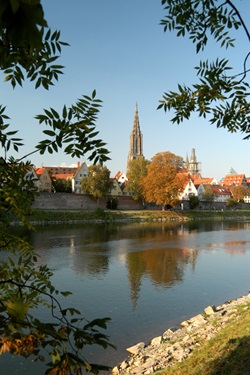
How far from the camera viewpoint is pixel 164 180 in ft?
221

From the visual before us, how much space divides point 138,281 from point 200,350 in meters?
10.3

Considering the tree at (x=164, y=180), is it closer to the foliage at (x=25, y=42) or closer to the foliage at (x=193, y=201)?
the foliage at (x=193, y=201)

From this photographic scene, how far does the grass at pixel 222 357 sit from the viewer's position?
22.2 ft

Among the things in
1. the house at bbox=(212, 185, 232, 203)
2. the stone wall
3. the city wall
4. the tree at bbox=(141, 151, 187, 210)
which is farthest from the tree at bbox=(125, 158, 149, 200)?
the house at bbox=(212, 185, 232, 203)

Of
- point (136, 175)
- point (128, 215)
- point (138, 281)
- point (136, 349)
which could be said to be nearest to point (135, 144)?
point (136, 175)

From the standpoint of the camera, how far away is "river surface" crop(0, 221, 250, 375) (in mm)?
12453

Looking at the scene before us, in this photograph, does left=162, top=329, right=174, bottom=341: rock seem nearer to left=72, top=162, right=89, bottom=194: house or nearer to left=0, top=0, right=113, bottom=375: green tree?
left=0, top=0, right=113, bottom=375: green tree

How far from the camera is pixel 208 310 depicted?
13.5 m

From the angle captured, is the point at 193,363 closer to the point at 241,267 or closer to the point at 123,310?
the point at 123,310

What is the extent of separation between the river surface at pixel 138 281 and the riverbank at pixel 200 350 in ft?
2.84

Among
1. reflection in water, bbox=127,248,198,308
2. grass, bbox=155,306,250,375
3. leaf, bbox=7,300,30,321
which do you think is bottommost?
reflection in water, bbox=127,248,198,308

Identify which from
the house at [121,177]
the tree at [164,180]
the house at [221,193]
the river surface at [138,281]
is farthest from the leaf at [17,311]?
the house at [221,193]

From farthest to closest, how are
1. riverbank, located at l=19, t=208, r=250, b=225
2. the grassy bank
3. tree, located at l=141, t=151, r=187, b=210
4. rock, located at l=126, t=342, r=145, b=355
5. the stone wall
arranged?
tree, located at l=141, t=151, r=187, b=210 → the stone wall → the grassy bank → riverbank, located at l=19, t=208, r=250, b=225 → rock, located at l=126, t=342, r=145, b=355

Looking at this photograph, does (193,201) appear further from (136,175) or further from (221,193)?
(221,193)
